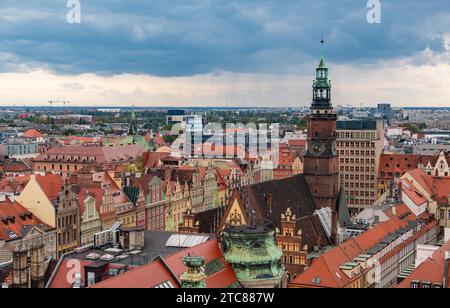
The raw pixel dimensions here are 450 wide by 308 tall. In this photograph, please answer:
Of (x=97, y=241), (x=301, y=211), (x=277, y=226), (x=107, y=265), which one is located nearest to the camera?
(x=107, y=265)

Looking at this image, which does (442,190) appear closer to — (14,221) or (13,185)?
(13,185)

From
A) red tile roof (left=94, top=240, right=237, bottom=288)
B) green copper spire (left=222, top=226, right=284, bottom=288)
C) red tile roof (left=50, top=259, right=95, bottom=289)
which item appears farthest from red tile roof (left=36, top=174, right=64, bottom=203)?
green copper spire (left=222, top=226, right=284, bottom=288)

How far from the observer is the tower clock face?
7644cm

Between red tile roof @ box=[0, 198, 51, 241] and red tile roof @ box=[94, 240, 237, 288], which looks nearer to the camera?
red tile roof @ box=[94, 240, 237, 288]

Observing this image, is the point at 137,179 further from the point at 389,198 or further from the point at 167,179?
the point at 389,198

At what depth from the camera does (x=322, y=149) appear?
7650 cm

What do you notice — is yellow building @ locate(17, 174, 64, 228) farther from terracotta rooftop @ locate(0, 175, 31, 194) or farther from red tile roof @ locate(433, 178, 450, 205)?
red tile roof @ locate(433, 178, 450, 205)

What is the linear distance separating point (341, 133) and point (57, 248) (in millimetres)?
70747

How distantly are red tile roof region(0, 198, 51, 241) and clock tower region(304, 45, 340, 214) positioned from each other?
29.5 m

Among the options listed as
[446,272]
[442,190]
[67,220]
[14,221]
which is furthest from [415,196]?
[14,221]

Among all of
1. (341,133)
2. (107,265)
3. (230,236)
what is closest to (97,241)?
(107,265)

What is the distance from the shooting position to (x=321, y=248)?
63.5m

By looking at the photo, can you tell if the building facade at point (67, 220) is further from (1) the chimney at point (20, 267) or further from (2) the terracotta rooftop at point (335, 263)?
(1) the chimney at point (20, 267)
